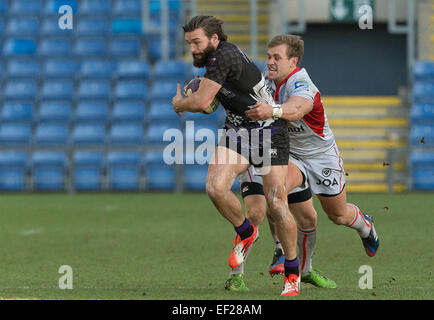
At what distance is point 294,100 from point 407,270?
7.66 ft

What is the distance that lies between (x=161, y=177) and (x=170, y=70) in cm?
243

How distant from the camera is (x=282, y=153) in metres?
6.78

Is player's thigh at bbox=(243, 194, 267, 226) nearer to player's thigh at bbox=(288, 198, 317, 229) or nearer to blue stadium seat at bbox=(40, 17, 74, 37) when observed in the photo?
player's thigh at bbox=(288, 198, 317, 229)

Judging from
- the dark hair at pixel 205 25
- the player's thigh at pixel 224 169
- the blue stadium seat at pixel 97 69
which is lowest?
the player's thigh at pixel 224 169

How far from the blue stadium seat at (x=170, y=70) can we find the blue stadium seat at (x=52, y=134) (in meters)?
2.17

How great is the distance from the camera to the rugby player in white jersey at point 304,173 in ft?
23.4

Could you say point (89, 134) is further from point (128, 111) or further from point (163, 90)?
point (163, 90)

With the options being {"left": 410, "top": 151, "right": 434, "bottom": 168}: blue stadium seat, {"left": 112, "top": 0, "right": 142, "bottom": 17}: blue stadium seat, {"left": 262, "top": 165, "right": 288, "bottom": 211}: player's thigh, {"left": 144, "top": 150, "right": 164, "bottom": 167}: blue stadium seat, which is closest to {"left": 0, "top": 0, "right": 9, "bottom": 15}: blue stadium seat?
{"left": 112, "top": 0, "right": 142, "bottom": 17}: blue stadium seat

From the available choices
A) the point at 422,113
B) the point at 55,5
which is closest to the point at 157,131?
the point at 55,5

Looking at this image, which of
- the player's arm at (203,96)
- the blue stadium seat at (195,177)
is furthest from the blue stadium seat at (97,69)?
the player's arm at (203,96)

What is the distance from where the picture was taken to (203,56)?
6.73 metres

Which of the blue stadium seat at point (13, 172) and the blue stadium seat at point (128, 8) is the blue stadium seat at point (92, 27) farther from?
the blue stadium seat at point (13, 172)

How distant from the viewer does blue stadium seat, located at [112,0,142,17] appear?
2041 cm
